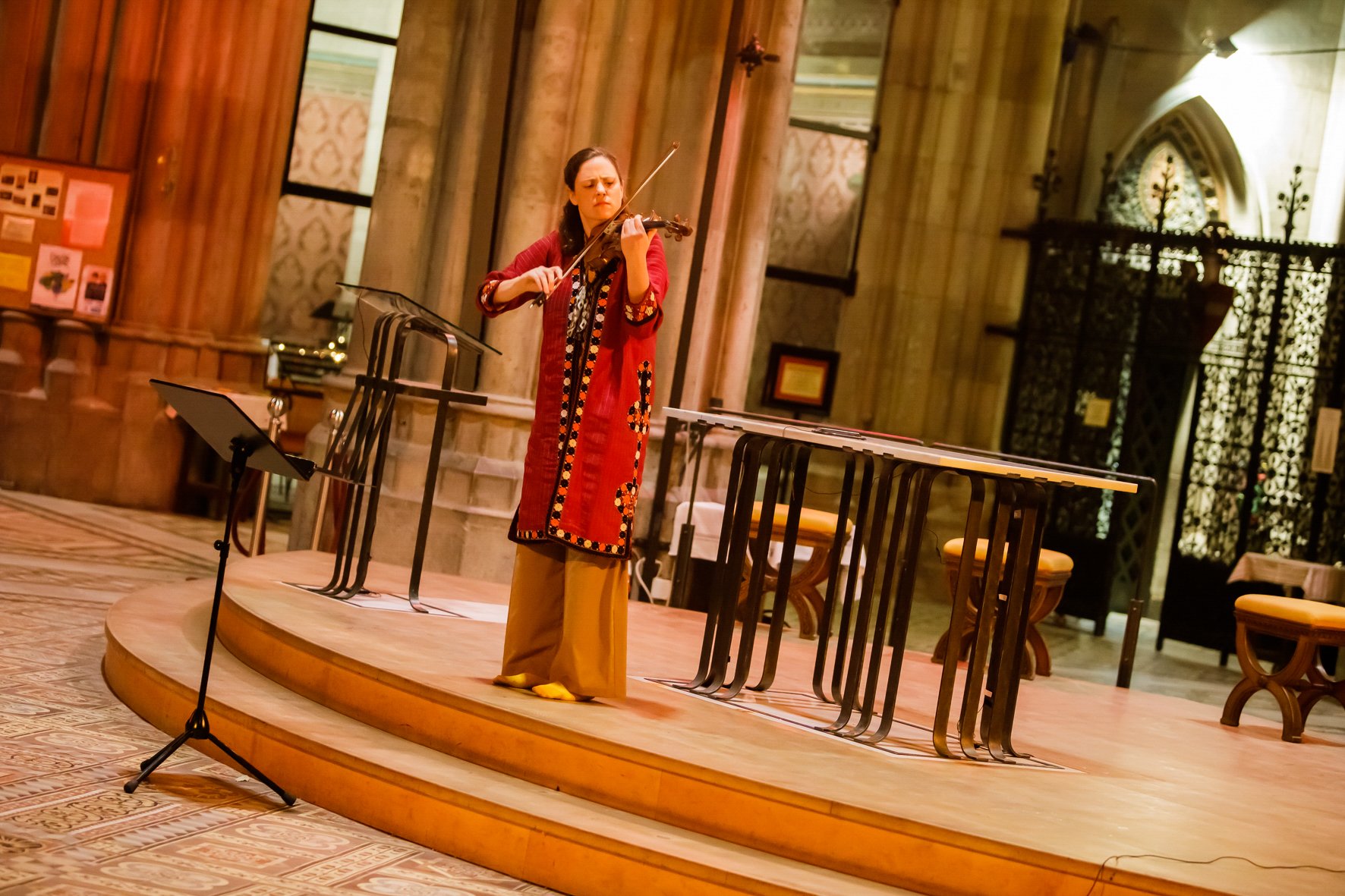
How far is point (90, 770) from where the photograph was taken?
163 inches

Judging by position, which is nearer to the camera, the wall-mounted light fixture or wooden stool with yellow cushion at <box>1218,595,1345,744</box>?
wooden stool with yellow cushion at <box>1218,595,1345,744</box>

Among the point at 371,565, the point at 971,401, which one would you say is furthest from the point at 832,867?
the point at 971,401

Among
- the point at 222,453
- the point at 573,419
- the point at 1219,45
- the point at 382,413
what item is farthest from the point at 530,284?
the point at 1219,45

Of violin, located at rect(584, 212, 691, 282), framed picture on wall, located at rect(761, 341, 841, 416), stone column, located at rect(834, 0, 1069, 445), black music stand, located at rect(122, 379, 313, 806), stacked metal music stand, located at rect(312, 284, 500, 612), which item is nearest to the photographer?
black music stand, located at rect(122, 379, 313, 806)

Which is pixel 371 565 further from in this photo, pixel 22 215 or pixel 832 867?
pixel 22 215

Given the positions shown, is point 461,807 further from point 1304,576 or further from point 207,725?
point 1304,576

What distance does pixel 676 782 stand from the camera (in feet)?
13.1

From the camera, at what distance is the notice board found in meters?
10.3

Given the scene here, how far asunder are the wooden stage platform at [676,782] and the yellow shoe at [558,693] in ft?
0.16

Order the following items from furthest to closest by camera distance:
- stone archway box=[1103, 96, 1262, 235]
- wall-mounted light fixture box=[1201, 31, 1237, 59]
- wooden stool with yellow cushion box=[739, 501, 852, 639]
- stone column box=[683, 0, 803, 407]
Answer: stone archway box=[1103, 96, 1262, 235] → wall-mounted light fixture box=[1201, 31, 1237, 59] → stone column box=[683, 0, 803, 407] → wooden stool with yellow cushion box=[739, 501, 852, 639]

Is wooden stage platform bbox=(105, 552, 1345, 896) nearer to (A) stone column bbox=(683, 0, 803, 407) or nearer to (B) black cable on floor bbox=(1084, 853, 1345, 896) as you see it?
(B) black cable on floor bbox=(1084, 853, 1345, 896)

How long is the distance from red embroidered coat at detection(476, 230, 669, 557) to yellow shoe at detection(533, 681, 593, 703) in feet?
1.48

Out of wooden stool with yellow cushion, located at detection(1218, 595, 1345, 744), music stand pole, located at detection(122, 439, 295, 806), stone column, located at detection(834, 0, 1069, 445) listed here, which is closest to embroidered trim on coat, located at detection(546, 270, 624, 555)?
music stand pole, located at detection(122, 439, 295, 806)

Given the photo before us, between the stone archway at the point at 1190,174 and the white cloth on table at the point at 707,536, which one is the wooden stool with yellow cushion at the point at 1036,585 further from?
the stone archway at the point at 1190,174
